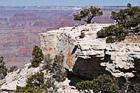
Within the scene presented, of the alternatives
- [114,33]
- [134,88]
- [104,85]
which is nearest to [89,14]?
[114,33]

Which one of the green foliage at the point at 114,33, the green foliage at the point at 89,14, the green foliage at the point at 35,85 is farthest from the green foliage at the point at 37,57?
the green foliage at the point at 114,33

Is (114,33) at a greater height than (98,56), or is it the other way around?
(114,33)

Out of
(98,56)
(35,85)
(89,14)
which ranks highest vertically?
(89,14)

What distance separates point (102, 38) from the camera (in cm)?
2370

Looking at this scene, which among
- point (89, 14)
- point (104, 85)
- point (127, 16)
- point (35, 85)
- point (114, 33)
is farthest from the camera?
point (89, 14)

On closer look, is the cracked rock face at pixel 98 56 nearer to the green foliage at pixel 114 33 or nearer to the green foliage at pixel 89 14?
the green foliage at pixel 114 33

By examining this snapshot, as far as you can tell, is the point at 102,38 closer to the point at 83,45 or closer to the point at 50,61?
the point at 83,45

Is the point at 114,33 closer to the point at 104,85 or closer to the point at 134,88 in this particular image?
the point at 134,88

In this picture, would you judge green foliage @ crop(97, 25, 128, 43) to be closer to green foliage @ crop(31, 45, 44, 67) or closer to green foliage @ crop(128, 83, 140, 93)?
green foliage @ crop(128, 83, 140, 93)

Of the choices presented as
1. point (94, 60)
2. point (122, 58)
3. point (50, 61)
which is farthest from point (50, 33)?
point (122, 58)

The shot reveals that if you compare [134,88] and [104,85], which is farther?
[134,88]

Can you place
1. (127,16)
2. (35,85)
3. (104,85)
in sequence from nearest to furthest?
(104,85), (35,85), (127,16)

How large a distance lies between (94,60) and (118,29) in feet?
18.2

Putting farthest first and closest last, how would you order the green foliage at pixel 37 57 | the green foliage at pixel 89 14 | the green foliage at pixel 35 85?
the green foliage at pixel 89 14 → the green foliage at pixel 37 57 → the green foliage at pixel 35 85
